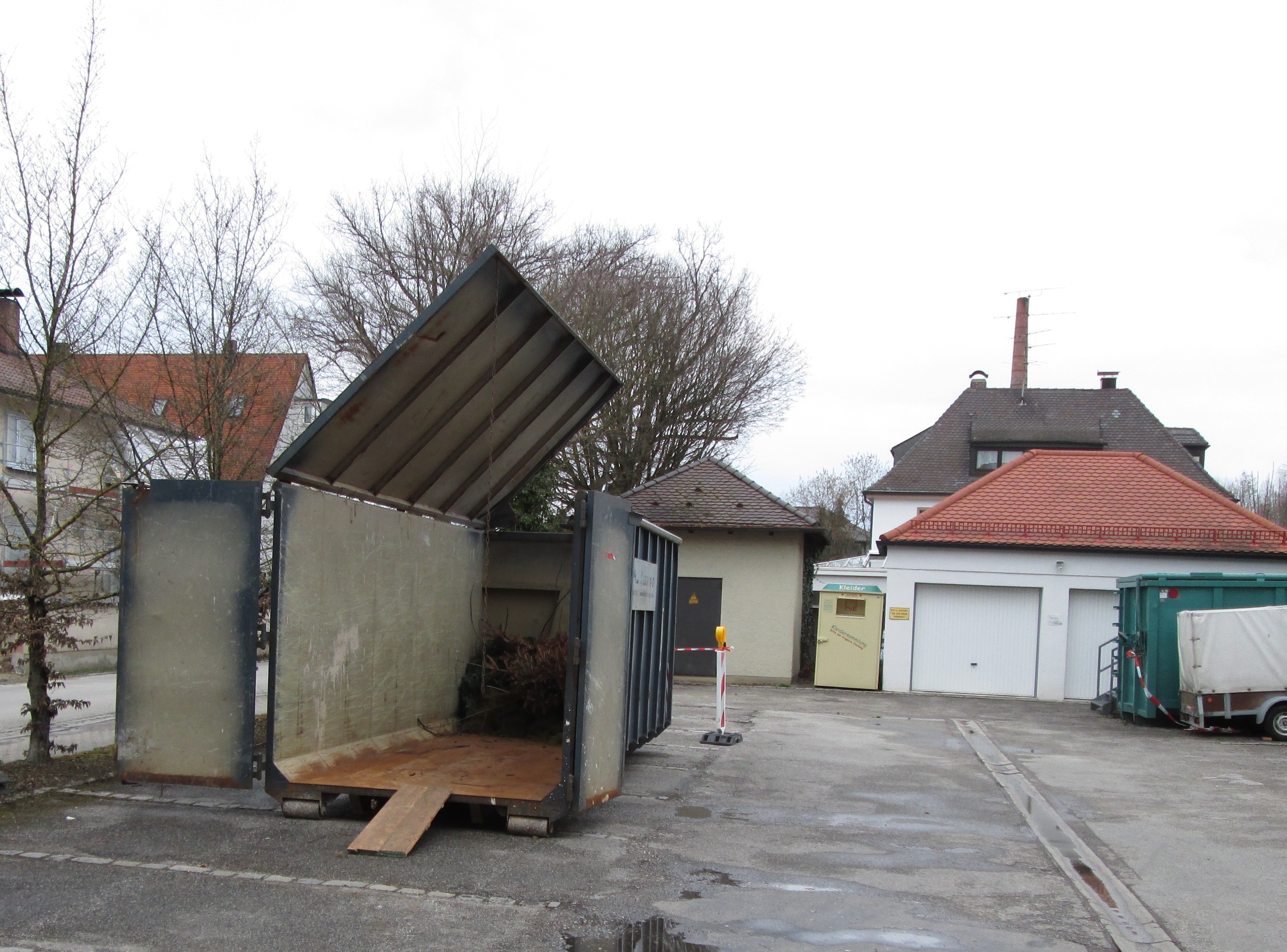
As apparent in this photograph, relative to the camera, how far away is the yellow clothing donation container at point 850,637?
69.1 feet

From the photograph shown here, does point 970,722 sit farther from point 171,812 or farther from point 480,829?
point 171,812

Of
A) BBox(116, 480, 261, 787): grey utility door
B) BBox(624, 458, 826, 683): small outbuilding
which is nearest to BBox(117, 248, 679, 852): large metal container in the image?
BBox(116, 480, 261, 787): grey utility door

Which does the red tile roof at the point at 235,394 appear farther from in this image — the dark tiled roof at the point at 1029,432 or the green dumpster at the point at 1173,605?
the dark tiled roof at the point at 1029,432

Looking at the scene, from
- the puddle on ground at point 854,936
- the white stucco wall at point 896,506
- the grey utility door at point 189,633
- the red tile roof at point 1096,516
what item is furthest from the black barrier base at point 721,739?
the white stucco wall at point 896,506

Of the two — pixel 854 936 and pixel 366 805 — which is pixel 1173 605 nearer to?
pixel 854 936

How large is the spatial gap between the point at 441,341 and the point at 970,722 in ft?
38.6

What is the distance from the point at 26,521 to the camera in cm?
827

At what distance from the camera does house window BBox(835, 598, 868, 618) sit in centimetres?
2105

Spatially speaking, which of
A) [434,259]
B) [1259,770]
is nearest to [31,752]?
[1259,770]

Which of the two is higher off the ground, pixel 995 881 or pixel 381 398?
pixel 381 398

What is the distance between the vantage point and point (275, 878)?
18.8 feet

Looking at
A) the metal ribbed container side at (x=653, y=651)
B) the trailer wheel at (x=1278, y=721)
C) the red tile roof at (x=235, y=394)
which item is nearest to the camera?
the metal ribbed container side at (x=653, y=651)

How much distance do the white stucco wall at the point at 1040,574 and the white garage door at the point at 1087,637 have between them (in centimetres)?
14

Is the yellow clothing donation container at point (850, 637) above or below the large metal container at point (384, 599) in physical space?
below
